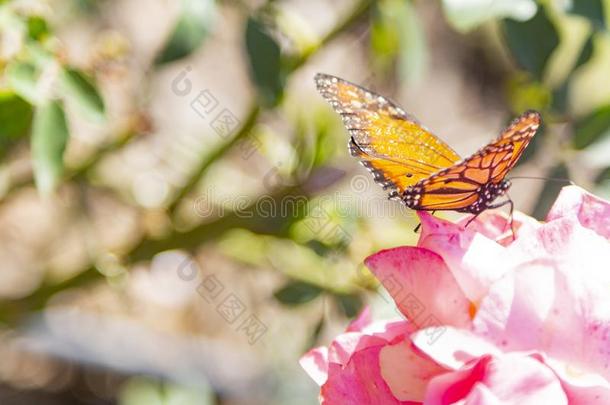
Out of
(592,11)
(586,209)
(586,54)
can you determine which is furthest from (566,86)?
(586,209)

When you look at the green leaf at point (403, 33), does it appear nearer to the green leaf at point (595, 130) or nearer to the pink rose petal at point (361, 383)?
the green leaf at point (595, 130)

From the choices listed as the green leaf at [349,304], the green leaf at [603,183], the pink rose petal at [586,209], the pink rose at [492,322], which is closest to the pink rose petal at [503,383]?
the pink rose at [492,322]

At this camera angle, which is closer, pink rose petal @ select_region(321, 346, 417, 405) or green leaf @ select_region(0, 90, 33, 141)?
pink rose petal @ select_region(321, 346, 417, 405)

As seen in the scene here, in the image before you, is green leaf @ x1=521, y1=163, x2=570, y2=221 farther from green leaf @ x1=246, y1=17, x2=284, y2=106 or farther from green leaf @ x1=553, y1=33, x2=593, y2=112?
green leaf @ x1=246, y1=17, x2=284, y2=106

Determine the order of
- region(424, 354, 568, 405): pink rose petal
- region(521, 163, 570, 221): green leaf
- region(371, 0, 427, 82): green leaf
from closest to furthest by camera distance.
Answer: region(424, 354, 568, 405): pink rose petal
region(521, 163, 570, 221): green leaf
region(371, 0, 427, 82): green leaf

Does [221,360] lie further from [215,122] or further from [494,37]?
[494,37]

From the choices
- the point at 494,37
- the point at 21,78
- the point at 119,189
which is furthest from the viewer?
the point at 494,37

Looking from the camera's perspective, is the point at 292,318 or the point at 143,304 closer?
the point at 292,318

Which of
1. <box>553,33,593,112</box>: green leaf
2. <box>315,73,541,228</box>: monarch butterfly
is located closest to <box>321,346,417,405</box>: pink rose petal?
<box>315,73,541,228</box>: monarch butterfly

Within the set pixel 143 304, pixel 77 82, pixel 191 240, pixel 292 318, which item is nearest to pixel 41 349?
pixel 143 304
